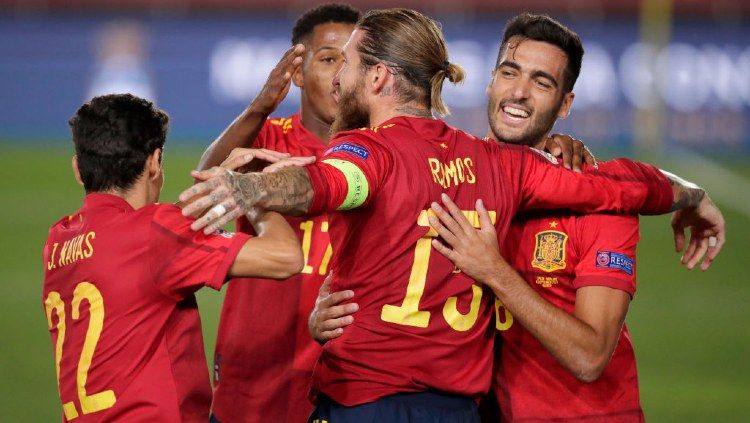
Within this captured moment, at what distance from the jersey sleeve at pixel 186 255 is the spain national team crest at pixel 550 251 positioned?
4.32 feet

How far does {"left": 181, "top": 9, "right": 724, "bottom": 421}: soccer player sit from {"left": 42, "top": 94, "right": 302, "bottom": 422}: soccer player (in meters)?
0.34

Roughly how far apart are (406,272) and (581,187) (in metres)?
0.92

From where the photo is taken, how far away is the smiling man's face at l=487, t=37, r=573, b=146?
4980 millimetres

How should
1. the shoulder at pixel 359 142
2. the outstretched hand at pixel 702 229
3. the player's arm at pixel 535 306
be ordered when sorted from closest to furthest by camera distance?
the shoulder at pixel 359 142 → the player's arm at pixel 535 306 → the outstretched hand at pixel 702 229

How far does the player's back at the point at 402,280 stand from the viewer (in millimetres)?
4027

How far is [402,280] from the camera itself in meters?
4.08

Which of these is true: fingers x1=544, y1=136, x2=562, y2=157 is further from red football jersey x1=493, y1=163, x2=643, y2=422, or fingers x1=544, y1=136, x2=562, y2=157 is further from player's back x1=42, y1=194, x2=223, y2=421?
player's back x1=42, y1=194, x2=223, y2=421

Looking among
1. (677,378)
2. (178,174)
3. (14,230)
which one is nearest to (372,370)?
(677,378)

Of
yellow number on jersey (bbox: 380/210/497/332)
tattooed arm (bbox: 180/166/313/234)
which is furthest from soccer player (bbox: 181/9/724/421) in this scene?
tattooed arm (bbox: 180/166/313/234)

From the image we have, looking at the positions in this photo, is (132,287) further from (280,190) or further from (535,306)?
(535,306)

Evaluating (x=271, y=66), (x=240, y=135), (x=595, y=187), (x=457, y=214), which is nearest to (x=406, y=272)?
(x=457, y=214)

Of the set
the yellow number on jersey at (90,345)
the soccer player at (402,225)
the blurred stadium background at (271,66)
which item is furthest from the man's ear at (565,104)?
the blurred stadium background at (271,66)

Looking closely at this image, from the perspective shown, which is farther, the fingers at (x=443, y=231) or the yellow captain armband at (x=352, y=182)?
the fingers at (x=443, y=231)

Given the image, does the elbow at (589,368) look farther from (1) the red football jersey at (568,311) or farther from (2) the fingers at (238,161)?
(2) the fingers at (238,161)
